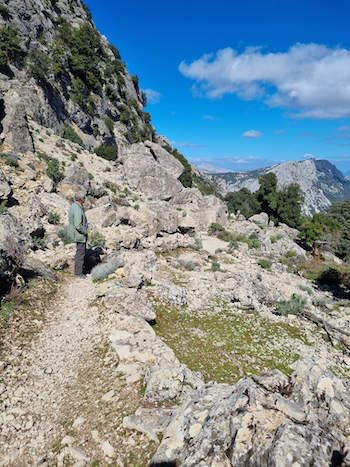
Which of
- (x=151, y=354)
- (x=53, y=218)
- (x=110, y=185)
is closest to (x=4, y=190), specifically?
(x=53, y=218)

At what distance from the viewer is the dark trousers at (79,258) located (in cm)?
1077

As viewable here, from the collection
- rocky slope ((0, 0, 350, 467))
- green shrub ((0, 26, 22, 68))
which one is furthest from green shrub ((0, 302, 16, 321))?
green shrub ((0, 26, 22, 68))

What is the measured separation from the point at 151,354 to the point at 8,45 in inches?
1935

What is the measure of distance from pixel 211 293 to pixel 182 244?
7509mm

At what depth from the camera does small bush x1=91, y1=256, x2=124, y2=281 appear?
10.7 meters

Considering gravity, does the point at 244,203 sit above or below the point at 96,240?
above

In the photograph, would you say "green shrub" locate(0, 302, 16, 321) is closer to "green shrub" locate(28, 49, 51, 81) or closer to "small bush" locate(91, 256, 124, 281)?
"small bush" locate(91, 256, 124, 281)

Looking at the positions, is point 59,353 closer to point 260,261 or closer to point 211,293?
point 211,293

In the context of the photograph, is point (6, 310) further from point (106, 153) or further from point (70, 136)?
point (106, 153)

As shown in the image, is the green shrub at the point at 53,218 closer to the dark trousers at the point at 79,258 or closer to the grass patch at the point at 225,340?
the dark trousers at the point at 79,258

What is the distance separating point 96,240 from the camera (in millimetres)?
13586

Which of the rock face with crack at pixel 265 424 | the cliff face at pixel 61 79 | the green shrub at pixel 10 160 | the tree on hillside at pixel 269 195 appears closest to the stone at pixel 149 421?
the rock face with crack at pixel 265 424

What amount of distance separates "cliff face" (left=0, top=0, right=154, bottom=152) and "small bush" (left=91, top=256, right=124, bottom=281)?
18.2 m

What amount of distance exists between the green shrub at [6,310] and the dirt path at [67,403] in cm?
95
